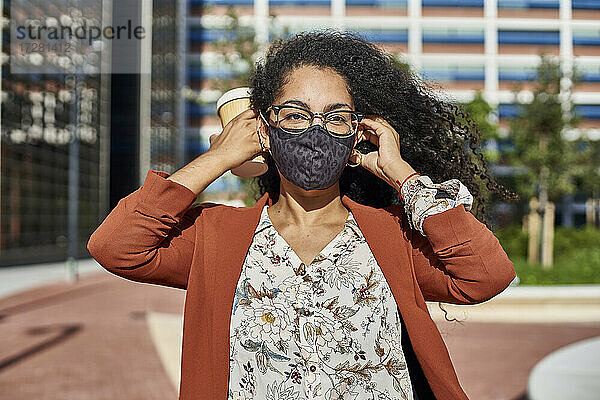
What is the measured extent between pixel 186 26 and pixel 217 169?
31.0 metres

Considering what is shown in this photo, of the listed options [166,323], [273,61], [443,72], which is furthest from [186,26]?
[273,61]

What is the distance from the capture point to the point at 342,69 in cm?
185

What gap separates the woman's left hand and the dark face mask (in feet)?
0.28

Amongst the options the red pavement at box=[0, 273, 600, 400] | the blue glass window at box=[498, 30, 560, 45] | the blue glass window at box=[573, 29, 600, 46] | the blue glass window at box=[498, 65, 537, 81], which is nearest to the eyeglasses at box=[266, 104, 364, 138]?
the red pavement at box=[0, 273, 600, 400]

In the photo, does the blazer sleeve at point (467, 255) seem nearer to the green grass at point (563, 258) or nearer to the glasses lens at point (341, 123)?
the glasses lens at point (341, 123)

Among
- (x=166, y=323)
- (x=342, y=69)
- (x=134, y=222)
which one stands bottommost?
(x=166, y=323)

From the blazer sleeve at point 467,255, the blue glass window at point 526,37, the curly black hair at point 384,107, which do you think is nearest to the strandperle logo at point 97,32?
the curly black hair at point 384,107

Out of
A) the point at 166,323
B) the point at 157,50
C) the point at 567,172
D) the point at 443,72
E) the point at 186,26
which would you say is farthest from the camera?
the point at 443,72

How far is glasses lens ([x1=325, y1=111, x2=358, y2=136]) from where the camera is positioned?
5.89 feet

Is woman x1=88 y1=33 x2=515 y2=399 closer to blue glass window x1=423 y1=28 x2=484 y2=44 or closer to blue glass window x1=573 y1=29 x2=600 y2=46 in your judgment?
blue glass window x1=423 y1=28 x2=484 y2=44

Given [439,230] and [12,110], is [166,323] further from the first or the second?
[12,110]

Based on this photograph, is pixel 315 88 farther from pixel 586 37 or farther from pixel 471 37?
pixel 586 37

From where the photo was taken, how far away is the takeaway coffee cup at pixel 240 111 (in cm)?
200

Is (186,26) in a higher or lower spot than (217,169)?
higher
